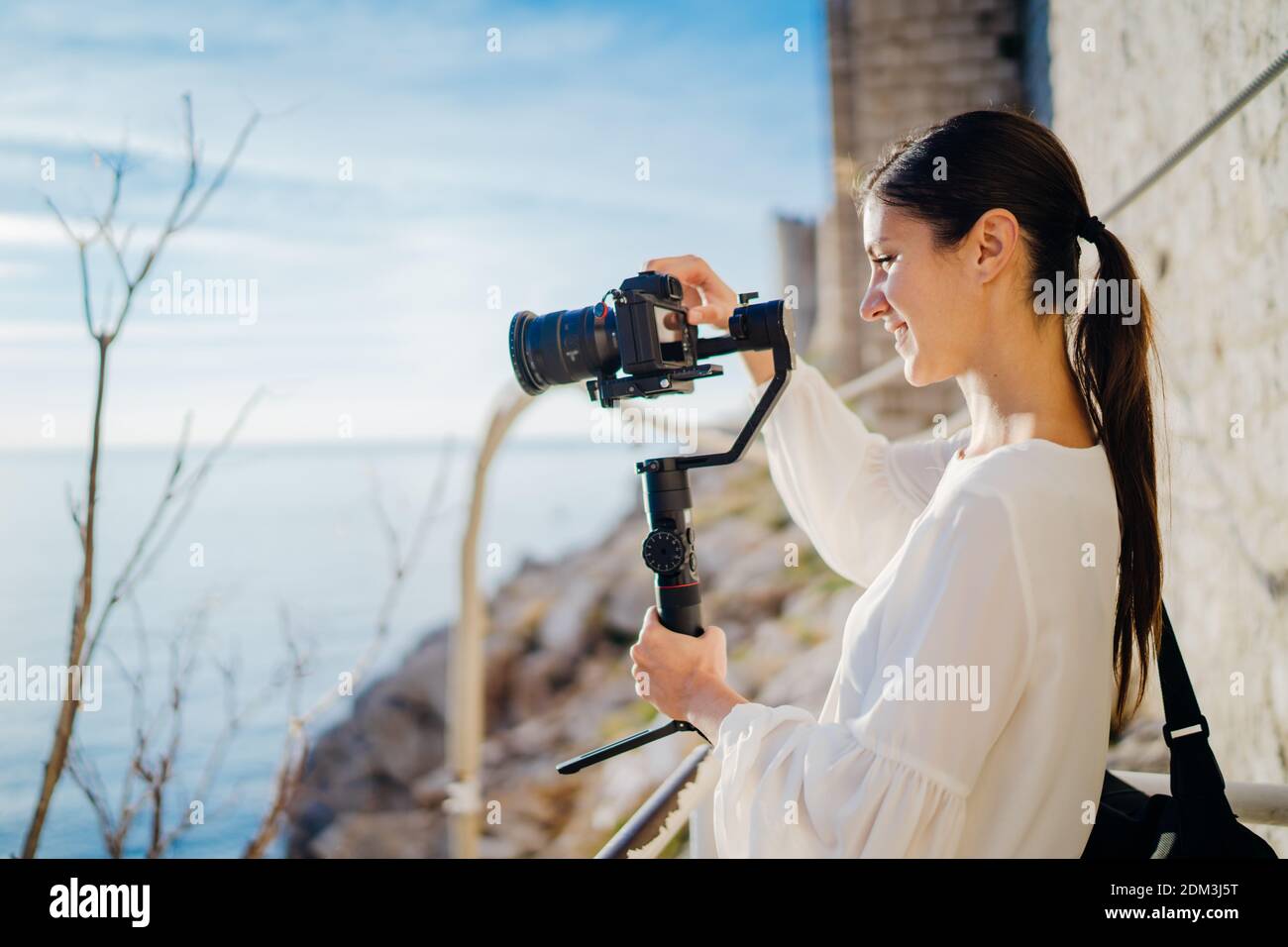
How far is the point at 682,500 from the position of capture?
104 centimetres

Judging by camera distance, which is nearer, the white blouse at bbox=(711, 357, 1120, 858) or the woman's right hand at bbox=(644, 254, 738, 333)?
the white blouse at bbox=(711, 357, 1120, 858)

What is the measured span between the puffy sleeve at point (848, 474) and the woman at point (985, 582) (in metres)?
0.25

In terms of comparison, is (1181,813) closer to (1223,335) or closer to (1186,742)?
(1186,742)

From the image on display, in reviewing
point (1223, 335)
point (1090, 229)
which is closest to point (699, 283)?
point (1090, 229)

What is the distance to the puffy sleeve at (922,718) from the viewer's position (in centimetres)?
78

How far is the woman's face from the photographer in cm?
94

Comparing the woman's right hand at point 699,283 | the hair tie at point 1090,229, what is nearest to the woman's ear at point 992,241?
the hair tie at point 1090,229

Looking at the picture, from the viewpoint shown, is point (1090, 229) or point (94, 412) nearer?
point (1090, 229)

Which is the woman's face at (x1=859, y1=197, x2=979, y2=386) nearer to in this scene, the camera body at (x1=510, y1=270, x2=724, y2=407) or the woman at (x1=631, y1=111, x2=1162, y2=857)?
the woman at (x1=631, y1=111, x2=1162, y2=857)

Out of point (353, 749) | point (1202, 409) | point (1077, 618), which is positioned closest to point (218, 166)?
point (1077, 618)

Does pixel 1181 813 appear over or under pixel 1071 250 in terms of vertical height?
under

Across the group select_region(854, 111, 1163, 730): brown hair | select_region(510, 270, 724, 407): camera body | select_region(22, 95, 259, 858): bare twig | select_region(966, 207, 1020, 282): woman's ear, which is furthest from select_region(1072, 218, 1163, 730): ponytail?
select_region(22, 95, 259, 858): bare twig

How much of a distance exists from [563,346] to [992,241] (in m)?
0.48

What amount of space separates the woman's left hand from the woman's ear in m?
0.46
